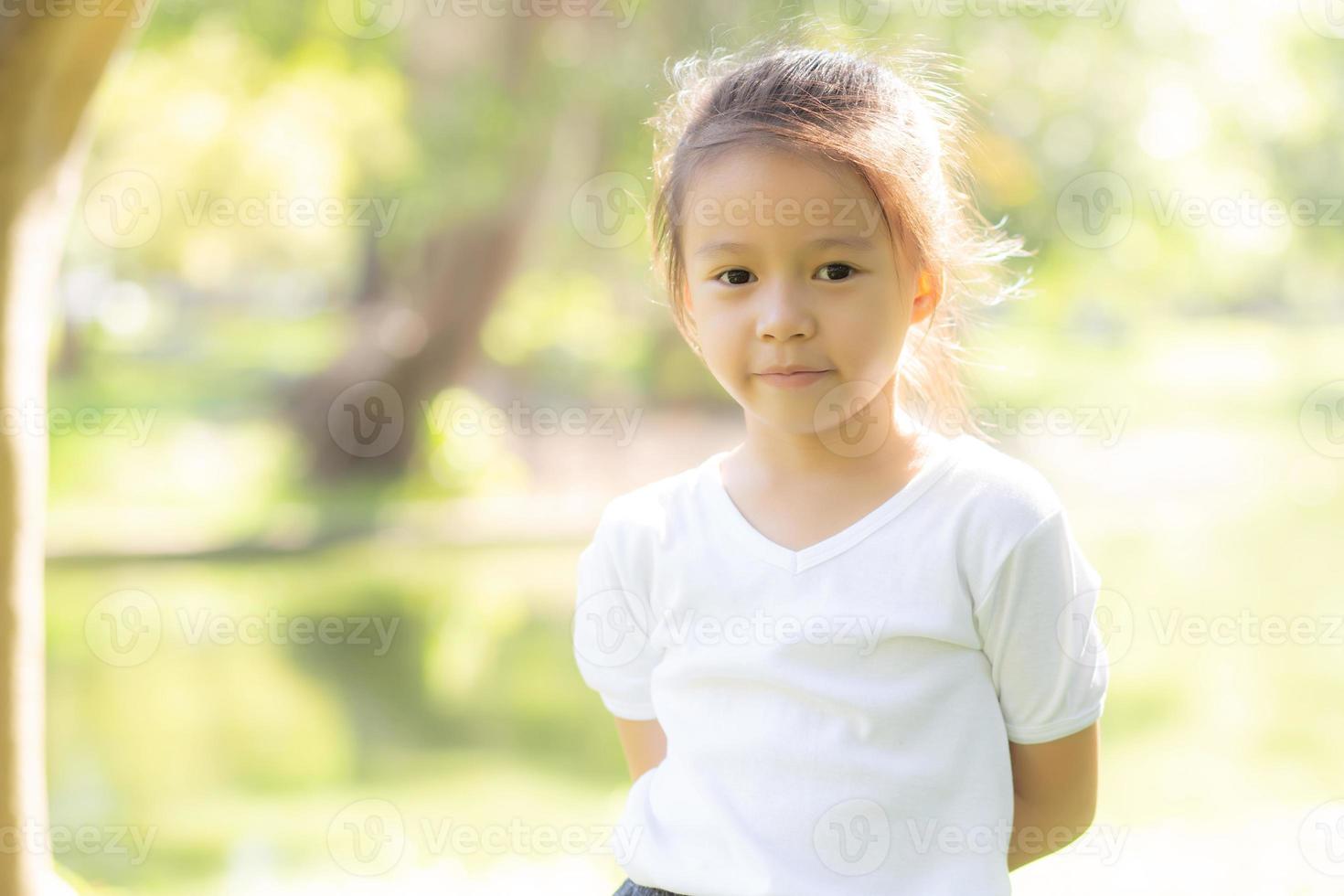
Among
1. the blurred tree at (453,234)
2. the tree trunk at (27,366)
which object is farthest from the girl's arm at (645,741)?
the blurred tree at (453,234)

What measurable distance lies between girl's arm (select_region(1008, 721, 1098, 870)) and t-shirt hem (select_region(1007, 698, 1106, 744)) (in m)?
0.02

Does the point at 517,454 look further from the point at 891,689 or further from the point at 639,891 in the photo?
the point at 891,689

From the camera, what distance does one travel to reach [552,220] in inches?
474

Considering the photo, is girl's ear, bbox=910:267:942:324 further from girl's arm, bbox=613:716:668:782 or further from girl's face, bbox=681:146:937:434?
girl's arm, bbox=613:716:668:782

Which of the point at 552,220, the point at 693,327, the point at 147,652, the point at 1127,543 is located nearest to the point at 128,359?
the point at 552,220

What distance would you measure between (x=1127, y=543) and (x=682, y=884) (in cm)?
747

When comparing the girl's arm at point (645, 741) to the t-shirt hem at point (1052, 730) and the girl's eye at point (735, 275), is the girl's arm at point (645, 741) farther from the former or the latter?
the girl's eye at point (735, 275)

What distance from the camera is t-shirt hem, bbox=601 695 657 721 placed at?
4.85ft

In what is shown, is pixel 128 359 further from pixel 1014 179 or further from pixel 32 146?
pixel 32 146

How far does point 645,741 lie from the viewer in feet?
4.94

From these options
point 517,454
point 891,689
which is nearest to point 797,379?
point 891,689

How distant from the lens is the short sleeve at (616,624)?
1399 millimetres

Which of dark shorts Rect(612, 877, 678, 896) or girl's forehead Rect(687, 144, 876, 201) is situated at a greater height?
girl's forehead Rect(687, 144, 876, 201)

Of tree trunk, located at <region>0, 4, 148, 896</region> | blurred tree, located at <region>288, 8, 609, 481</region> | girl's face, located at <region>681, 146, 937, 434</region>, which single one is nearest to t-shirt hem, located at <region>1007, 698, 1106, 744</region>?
girl's face, located at <region>681, 146, 937, 434</region>
